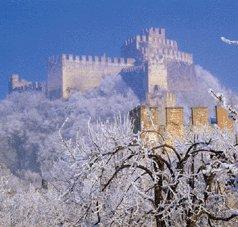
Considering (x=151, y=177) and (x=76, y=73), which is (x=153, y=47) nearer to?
(x=76, y=73)

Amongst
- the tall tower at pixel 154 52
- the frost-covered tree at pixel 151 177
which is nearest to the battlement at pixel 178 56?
the tall tower at pixel 154 52

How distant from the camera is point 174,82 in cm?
12094

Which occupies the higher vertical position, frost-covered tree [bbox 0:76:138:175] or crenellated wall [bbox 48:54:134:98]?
crenellated wall [bbox 48:54:134:98]

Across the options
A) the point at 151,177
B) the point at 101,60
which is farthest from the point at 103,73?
the point at 151,177

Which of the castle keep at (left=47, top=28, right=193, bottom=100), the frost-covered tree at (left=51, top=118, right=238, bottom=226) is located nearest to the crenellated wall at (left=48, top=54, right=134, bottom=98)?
the castle keep at (left=47, top=28, right=193, bottom=100)

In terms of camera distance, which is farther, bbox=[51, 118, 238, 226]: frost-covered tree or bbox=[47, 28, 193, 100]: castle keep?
bbox=[47, 28, 193, 100]: castle keep

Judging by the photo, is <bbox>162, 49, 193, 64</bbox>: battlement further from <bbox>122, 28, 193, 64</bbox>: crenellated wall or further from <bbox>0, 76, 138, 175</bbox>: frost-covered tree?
<bbox>0, 76, 138, 175</bbox>: frost-covered tree

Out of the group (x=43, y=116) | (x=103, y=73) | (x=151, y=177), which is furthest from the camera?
(x=103, y=73)

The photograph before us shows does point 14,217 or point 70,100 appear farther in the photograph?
point 70,100

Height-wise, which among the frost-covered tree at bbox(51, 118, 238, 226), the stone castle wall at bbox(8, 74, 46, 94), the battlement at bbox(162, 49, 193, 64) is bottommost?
the frost-covered tree at bbox(51, 118, 238, 226)

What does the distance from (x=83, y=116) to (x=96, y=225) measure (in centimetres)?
9315

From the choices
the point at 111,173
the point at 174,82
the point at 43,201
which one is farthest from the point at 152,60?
the point at 111,173

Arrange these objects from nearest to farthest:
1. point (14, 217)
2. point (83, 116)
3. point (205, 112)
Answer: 1. point (205, 112)
2. point (14, 217)
3. point (83, 116)

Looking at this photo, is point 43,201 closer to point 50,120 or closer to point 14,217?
point 14,217
